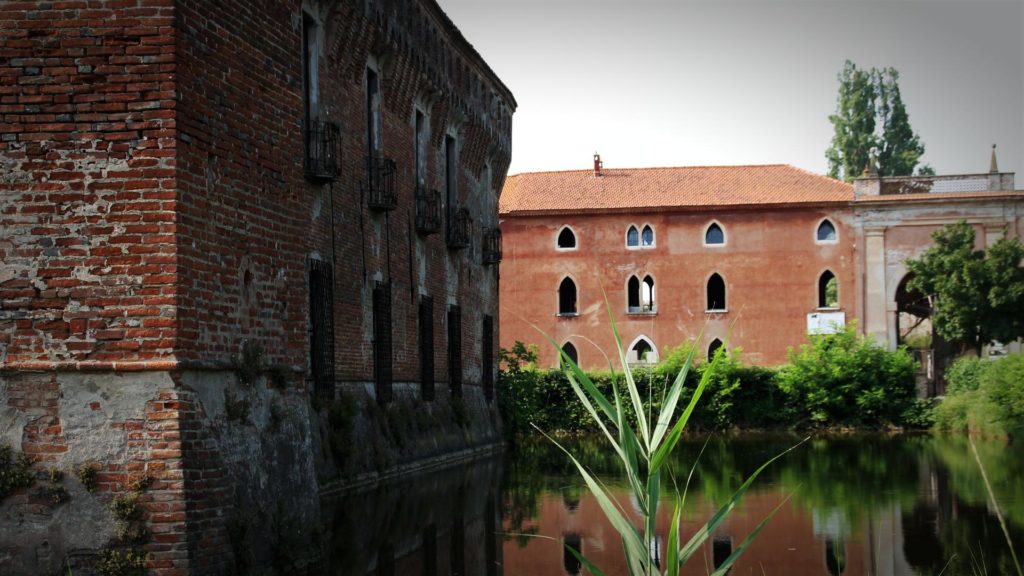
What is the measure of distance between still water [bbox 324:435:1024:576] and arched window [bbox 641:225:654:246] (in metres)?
25.8

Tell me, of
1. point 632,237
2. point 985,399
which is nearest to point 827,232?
point 632,237

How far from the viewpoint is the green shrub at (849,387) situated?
38.5 metres

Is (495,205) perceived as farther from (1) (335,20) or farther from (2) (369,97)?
(1) (335,20)

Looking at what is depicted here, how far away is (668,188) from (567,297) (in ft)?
20.3

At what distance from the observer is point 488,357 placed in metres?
31.2

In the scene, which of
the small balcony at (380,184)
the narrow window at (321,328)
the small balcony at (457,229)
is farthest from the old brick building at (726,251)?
the narrow window at (321,328)

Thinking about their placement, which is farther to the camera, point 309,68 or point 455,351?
point 455,351

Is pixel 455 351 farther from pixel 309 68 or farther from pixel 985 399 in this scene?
pixel 985 399

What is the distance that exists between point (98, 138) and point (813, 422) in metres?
33.4

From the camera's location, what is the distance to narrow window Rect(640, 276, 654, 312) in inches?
1944

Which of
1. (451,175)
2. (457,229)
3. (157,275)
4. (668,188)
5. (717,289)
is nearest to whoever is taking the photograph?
(157,275)

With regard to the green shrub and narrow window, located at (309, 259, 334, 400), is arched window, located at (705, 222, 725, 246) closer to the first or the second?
the green shrub

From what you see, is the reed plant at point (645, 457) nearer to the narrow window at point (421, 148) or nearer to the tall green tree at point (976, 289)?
the narrow window at point (421, 148)

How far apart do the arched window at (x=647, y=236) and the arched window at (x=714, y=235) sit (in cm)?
221
